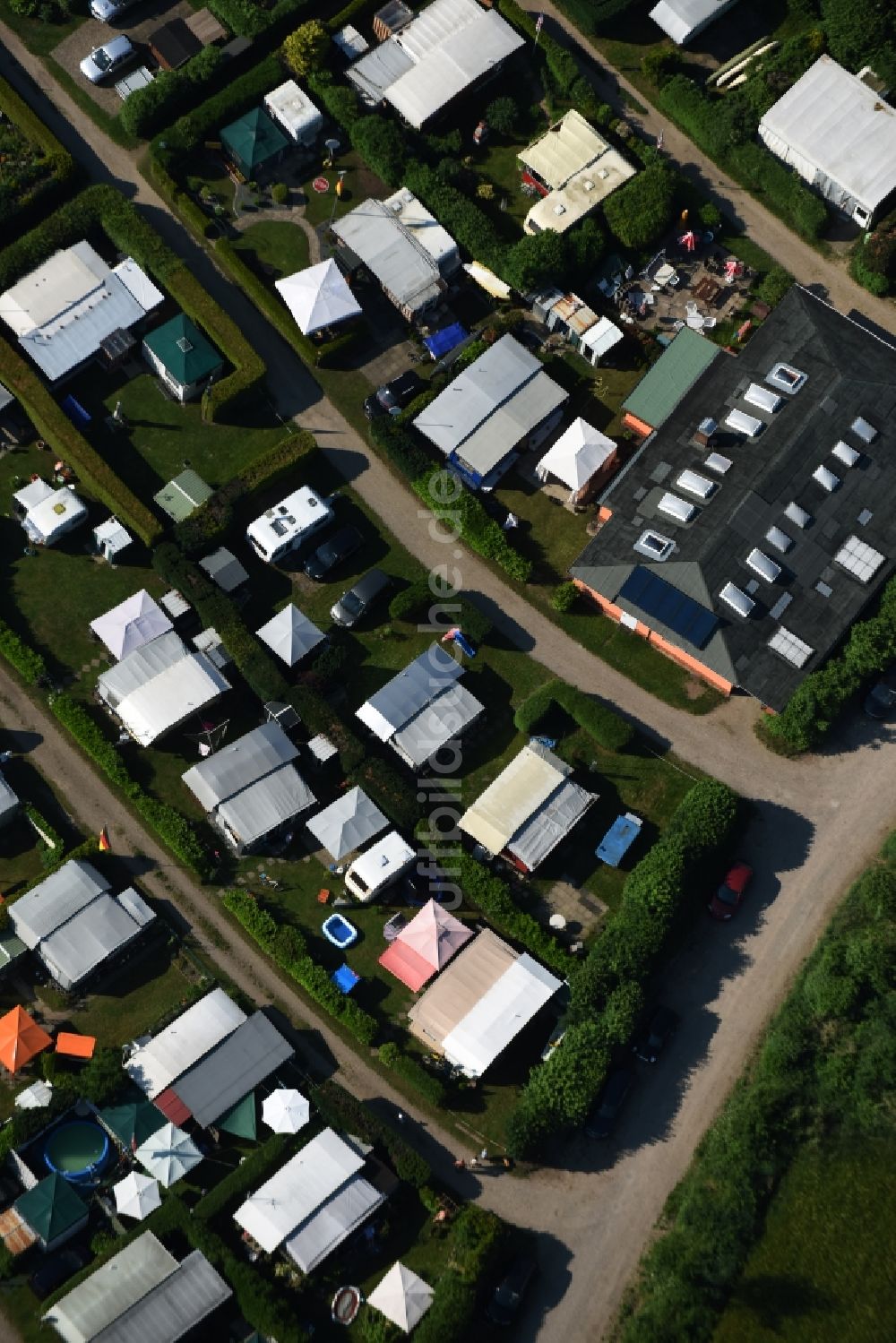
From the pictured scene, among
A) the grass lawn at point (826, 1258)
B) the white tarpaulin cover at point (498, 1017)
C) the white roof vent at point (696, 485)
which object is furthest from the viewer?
the white roof vent at point (696, 485)

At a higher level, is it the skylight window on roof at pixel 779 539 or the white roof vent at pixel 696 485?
the white roof vent at pixel 696 485

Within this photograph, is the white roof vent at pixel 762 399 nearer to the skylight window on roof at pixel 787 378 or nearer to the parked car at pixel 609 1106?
the skylight window on roof at pixel 787 378

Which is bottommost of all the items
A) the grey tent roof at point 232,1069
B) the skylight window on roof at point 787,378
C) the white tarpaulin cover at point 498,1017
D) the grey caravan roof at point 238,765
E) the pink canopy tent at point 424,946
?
the grey tent roof at point 232,1069

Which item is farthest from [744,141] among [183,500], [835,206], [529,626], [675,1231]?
[675,1231]

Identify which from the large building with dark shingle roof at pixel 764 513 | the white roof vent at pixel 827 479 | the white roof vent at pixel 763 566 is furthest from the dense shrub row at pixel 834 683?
the white roof vent at pixel 827 479

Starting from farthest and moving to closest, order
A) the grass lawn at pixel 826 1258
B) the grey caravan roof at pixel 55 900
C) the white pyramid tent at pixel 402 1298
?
the grey caravan roof at pixel 55 900, the grass lawn at pixel 826 1258, the white pyramid tent at pixel 402 1298
